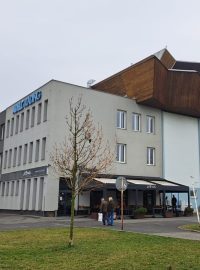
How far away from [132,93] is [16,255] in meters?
30.0

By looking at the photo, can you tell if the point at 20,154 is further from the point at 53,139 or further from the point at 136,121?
the point at 136,121

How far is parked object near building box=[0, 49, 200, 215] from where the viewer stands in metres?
33.5

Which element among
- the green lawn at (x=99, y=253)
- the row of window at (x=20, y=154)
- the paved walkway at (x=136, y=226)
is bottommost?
the green lawn at (x=99, y=253)

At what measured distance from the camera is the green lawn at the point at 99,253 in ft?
29.7

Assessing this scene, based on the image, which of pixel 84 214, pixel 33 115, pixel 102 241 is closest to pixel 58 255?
pixel 102 241

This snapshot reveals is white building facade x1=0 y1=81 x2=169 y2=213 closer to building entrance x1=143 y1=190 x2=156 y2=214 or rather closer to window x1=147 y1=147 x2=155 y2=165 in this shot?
window x1=147 y1=147 x2=155 y2=165

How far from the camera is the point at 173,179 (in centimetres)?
3966

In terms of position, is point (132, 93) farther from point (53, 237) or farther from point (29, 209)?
point (53, 237)

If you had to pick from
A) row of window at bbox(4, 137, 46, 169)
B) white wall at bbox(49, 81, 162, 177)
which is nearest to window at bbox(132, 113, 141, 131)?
white wall at bbox(49, 81, 162, 177)

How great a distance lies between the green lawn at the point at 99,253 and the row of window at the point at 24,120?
22072 mm

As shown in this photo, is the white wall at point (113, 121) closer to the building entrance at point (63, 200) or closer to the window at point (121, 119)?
the window at point (121, 119)

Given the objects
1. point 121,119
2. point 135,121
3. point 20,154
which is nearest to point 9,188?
point 20,154

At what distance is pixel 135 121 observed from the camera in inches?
1531

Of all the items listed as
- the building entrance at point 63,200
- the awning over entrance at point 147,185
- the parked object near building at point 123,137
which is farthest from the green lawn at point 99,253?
the building entrance at point 63,200
